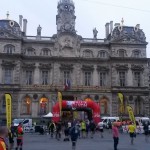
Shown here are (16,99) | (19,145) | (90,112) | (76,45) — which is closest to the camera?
(19,145)

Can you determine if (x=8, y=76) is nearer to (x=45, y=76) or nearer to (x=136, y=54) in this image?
(x=45, y=76)

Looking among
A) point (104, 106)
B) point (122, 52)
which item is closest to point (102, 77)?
point (104, 106)

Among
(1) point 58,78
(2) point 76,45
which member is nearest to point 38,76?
(1) point 58,78

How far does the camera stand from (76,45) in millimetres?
62188

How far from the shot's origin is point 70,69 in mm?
61156

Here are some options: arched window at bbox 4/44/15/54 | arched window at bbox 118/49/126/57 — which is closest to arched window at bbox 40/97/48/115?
arched window at bbox 4/44/15/54

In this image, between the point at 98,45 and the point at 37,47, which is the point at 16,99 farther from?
the point at 98,45

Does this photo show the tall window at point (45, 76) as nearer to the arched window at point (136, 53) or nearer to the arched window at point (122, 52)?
the arched window at point (122, 52)

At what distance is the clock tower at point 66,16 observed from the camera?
2490 inches

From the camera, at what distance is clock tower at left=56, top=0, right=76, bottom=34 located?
208 ft

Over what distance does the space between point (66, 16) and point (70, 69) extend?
12.3m

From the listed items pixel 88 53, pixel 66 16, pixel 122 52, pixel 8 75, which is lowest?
pixel 8 75

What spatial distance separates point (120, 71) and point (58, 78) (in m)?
12.3

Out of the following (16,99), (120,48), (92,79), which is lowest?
(16,99)
